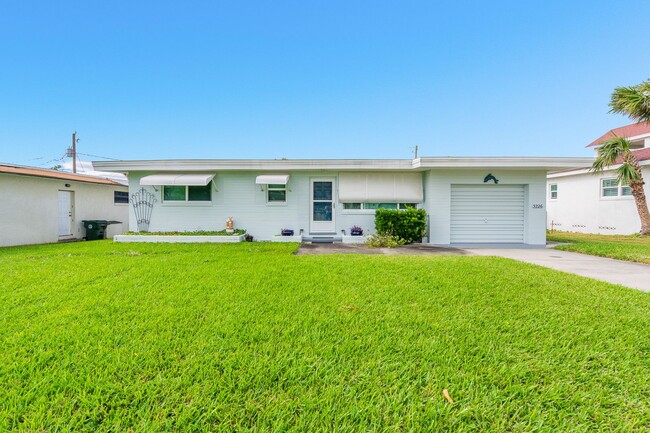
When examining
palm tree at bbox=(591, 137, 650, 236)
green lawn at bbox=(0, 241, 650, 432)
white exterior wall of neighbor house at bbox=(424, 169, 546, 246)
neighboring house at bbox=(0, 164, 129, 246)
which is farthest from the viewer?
palm tree at bbox=(591, 137, 650, 236)

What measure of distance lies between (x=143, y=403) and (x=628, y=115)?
→ 22143 millimetres

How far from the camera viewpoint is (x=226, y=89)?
18703mm

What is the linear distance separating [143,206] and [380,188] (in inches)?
418

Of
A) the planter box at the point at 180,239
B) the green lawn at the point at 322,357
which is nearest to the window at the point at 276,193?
the planter box at the point at 180,239

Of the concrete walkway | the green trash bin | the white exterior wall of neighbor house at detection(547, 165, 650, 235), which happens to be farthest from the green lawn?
the white exterior wall of neighbor house at detection(547, 165, 650, 235)

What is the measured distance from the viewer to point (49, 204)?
13.8 m

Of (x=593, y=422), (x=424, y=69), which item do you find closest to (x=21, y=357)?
(x=593, y=422)

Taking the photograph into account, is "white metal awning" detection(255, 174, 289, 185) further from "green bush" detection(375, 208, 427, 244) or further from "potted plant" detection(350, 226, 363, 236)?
"green bush" detection(375, 208, 427, 244)

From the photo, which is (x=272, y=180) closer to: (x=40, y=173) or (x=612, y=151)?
(x=40, y=173)

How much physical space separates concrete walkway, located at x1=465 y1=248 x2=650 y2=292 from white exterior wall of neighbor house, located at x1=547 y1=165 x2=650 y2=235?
1071 centimetres

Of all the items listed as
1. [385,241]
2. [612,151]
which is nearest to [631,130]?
[612,151]

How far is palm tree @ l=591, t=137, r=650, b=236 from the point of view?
14578mm

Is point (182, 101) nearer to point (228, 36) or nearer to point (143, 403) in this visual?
point (228, 36)

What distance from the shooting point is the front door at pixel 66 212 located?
14.9 meters
